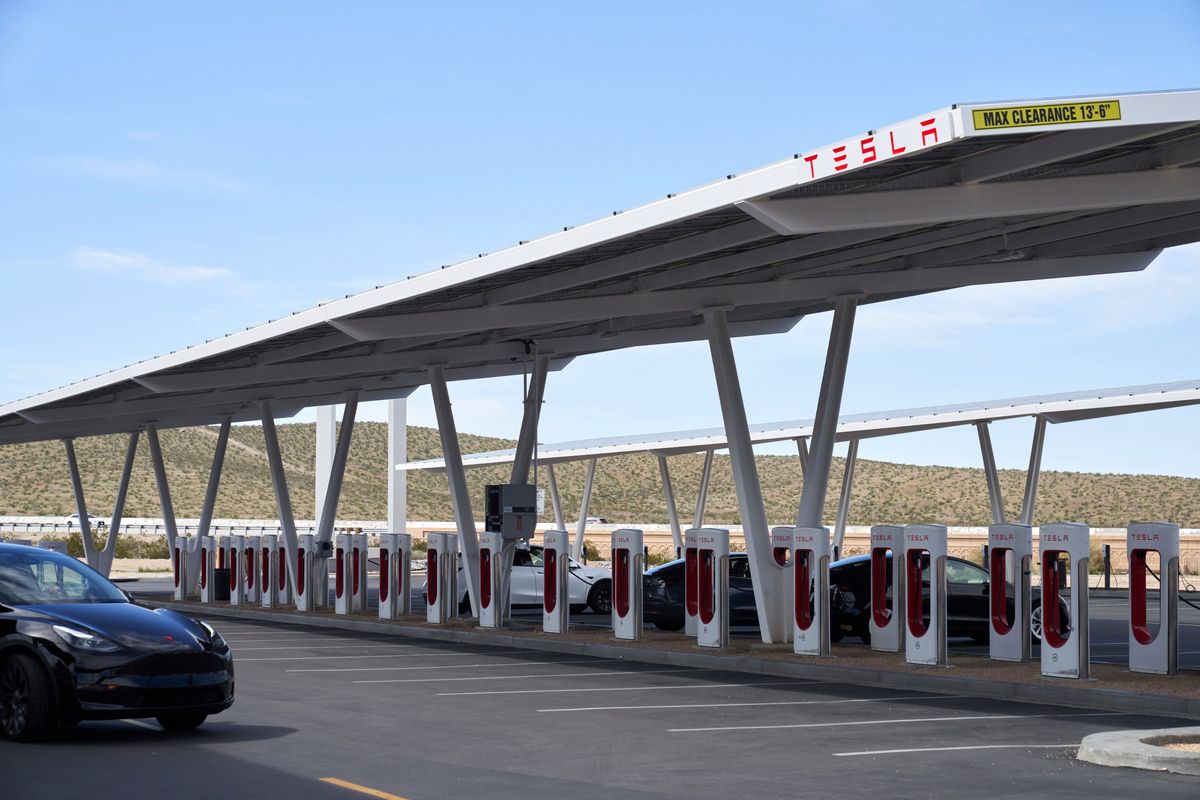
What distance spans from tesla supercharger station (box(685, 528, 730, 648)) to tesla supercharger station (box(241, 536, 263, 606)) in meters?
13.7

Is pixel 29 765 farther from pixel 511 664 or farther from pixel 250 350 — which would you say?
pixel 250 350

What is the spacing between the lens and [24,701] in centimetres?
1001

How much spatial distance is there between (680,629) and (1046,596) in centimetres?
1003

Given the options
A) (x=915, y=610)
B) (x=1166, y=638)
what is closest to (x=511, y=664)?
(x=915, y=610)

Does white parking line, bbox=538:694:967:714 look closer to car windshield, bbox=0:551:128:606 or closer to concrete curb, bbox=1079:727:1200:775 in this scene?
concrete curb, bbox=1079:727:1200:775

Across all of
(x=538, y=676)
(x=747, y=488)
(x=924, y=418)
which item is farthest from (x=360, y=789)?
(x=924, y=418)

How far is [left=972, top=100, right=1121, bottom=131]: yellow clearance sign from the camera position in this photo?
1142 cm

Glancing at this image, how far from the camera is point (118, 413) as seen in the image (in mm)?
32500

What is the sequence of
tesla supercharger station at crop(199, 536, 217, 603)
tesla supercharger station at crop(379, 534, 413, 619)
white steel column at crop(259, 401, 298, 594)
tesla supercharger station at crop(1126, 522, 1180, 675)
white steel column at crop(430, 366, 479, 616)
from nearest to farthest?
tesla supercharger station at crop(1126, 522, 1180, 675) < white steel column at crop(430, 366, 479, 616) < tesla supercharger station at crop(379, 534, 413, 619) < white steel column at crop(259, 401, 298, 594) < tesla supercharger station at crop(199, 536, 217, 603)

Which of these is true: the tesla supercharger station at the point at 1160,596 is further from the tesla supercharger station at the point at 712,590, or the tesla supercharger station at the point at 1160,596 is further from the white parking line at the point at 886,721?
the tesla supercharger station at the point at 712,590

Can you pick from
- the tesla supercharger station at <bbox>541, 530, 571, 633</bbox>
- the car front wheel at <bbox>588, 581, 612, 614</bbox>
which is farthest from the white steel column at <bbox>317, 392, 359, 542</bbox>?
the tesla supercharger station at <bbox>541, 530, 571, 633</bbox>

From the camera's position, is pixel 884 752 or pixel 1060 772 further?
pixel 884 752

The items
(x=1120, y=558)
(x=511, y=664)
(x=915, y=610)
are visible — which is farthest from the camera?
(x=1120, y=558)

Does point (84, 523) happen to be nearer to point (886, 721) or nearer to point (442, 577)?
point (442, 577)
